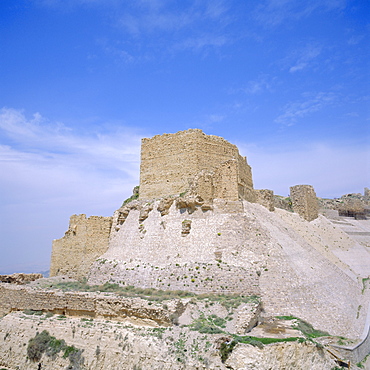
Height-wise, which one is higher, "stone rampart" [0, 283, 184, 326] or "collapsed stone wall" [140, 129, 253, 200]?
"collapsed stone wall" [140, 129, 253, 200]

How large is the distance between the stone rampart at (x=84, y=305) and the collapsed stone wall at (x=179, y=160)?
30.2 feet

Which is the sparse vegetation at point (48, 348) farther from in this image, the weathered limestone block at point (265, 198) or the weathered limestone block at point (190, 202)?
the weathered limestone block at point (265, 198)

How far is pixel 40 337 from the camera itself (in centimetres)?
1272

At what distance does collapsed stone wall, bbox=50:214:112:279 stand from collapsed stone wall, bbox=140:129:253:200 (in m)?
3.63

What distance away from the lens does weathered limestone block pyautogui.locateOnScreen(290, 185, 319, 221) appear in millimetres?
31359

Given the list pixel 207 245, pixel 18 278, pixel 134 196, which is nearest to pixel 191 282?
pixel 207 245

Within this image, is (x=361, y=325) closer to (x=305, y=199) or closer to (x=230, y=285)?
(x=230, y=285)

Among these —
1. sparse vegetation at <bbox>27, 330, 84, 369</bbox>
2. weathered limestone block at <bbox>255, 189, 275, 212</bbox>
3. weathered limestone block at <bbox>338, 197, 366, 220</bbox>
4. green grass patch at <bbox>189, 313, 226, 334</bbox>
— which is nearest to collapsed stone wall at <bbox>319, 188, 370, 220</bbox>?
weathered limestone block at <bbox>338, 197, 366, 220</bbox>

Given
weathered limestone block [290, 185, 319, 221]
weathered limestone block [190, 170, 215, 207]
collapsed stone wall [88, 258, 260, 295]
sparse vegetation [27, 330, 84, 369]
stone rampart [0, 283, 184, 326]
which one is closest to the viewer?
sparse vegetation [27, 330, 84, 369]

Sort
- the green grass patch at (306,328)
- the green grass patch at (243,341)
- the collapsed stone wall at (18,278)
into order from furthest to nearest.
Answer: the collapsed stone wall at (18,278) < the green grass patch at (306,328) < the green grass patch at (243,341)

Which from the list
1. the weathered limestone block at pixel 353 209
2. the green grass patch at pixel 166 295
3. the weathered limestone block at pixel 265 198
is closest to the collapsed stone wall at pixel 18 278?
the green grass patch at pixel 166 295

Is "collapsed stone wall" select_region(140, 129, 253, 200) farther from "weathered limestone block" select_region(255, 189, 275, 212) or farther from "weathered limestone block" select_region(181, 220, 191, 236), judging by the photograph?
"weathered limestone block" select_region(181, 220, 191, 236)

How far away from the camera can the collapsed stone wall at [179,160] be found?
2181 centimetres

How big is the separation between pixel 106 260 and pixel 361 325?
13.1 m
